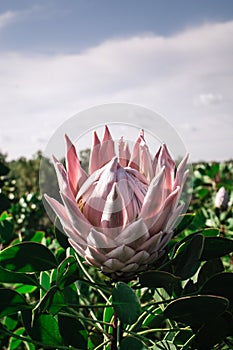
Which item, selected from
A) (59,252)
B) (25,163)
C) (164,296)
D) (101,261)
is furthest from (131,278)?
(25,163)

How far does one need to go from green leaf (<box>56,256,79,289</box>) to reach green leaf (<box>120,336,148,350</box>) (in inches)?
6.1

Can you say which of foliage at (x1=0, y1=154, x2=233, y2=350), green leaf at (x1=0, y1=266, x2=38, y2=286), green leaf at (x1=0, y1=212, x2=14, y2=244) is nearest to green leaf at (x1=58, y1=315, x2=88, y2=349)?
foliage at (x1=0, y1=154, x2=233, y2=350)

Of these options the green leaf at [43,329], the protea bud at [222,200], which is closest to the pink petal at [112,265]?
the green leaf at [43,329]

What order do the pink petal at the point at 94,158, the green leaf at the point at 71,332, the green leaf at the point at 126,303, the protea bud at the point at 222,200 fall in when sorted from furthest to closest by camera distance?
1. the protea bud at the point at 222,200
2. the green leaf at the point at 71,332
3. the pink petal at the point at 94,158
4. the green leaf at the point at 126,303

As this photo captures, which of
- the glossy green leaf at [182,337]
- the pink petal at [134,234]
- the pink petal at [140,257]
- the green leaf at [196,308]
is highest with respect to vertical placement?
the pink petal at [134,234]

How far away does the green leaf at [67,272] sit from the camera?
869 mm

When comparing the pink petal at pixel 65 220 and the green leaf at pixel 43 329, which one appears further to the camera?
the green leaf at pixel 43 329

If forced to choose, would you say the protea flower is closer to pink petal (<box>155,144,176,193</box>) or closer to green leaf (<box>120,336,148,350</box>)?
pink petal (<box>155,144,176,193</box>)

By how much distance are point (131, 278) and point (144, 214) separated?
0.14m

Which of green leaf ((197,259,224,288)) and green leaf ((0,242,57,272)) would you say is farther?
green leaf ((197,259,224,288))

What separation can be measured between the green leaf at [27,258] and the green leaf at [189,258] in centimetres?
24

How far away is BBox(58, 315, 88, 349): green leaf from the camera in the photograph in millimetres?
1003

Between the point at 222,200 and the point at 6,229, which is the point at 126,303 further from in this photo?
the point at 222,200

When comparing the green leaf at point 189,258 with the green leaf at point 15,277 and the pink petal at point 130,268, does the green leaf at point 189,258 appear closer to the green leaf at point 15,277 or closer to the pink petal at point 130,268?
the pink petal at point 130,268
